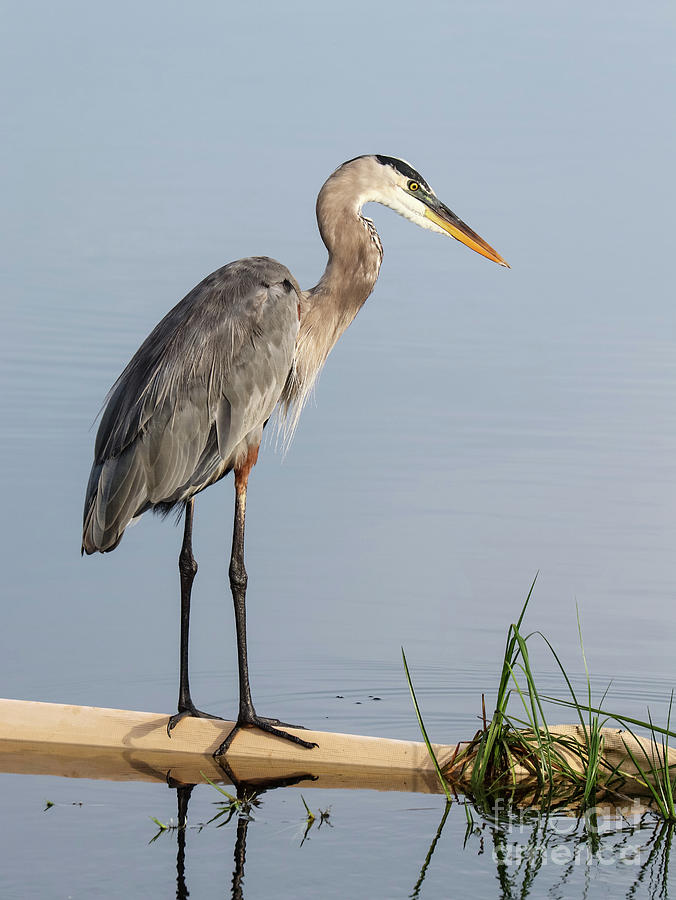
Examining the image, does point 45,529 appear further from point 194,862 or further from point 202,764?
point 194,862

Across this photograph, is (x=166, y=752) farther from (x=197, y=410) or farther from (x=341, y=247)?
(x=341, y=247)

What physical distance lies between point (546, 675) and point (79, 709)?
205 cm

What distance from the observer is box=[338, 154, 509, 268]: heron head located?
6.09 metres

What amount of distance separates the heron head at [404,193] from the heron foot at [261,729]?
2002mm

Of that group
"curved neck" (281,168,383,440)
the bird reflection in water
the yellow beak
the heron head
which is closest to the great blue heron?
"curved neck" (281,168,383,440)

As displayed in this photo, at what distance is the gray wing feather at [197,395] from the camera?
546 cm

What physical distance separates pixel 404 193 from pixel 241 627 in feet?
6.02

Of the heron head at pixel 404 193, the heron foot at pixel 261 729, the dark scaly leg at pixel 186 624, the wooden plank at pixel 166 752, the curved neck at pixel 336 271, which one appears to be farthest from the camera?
the heron head at pixel 404 193

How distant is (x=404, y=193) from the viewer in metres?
6.18

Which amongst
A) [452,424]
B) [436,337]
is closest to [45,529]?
[452,424]

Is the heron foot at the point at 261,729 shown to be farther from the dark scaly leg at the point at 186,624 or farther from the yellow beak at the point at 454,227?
the yellow beak at the point at 454,227

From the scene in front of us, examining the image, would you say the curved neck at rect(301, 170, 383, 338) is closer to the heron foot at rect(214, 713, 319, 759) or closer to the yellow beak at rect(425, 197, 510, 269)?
the yellow beak at rect(425, 197, 510, 269)

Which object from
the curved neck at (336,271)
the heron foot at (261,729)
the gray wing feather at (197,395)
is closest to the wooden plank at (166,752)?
the heron foot at (261,729)

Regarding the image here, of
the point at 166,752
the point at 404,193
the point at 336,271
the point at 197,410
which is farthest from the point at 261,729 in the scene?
the point at 404,193
